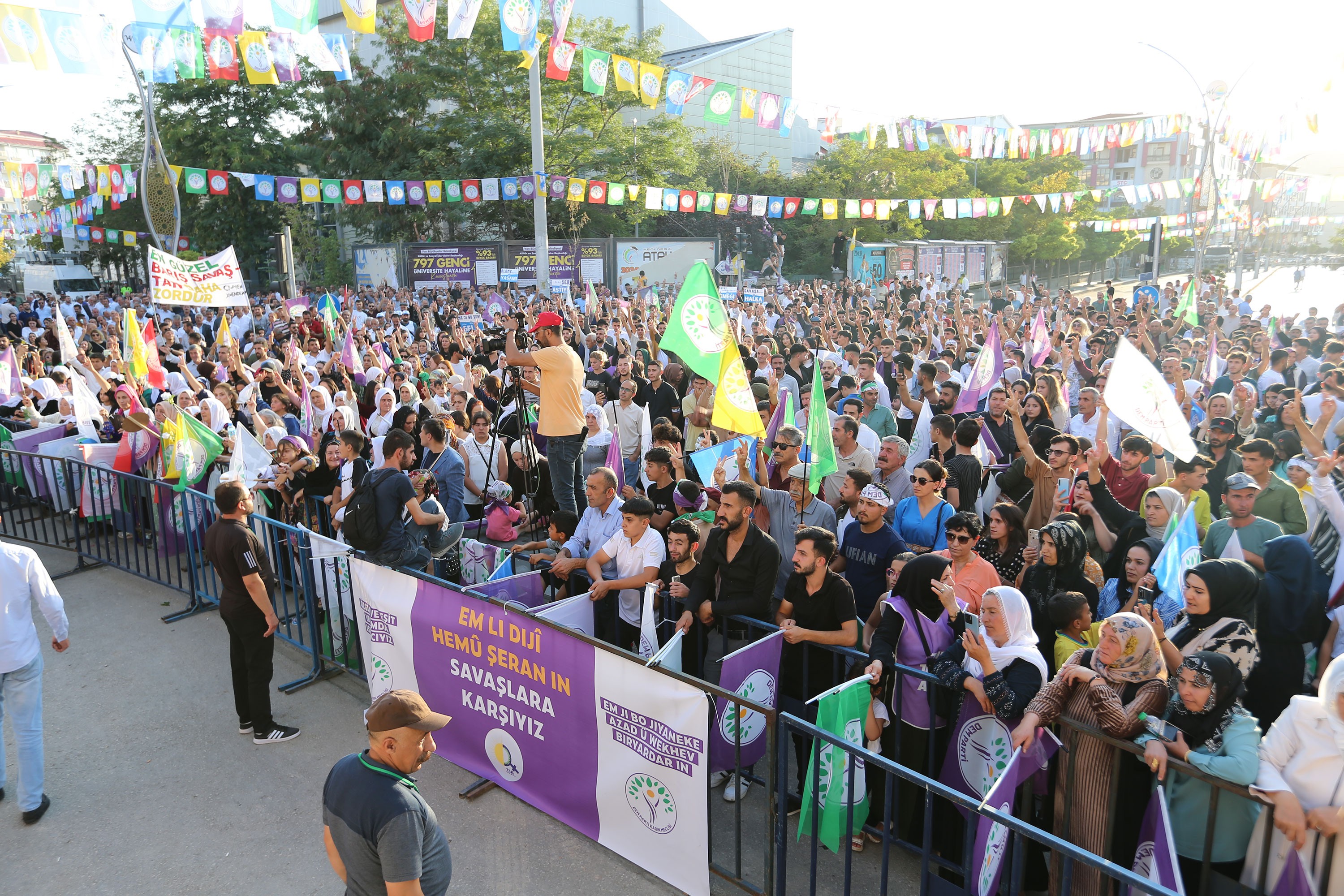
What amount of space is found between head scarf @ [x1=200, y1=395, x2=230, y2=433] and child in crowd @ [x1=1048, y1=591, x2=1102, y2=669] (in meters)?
7.95

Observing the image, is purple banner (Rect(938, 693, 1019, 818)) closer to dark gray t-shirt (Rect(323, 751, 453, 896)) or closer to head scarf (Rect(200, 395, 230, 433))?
dark gray t-shirt (Rect(323, 751, 453, 896))

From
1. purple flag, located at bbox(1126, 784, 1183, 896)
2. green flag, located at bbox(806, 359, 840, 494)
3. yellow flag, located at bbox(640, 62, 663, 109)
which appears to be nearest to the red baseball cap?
green flag, located at bbox(806, 359, 840, 494)

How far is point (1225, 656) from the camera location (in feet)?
12.0

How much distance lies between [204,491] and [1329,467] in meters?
9.15

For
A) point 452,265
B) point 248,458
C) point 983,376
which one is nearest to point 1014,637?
point 983,376

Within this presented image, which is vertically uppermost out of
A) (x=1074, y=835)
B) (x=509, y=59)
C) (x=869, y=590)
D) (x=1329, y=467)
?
(x=509, y=59)

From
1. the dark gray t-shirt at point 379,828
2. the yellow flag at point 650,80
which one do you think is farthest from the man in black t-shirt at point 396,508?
the yellow flag at point 650,80

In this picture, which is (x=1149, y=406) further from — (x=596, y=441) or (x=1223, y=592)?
(x=596, y=441)

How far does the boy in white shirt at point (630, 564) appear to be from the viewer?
538 centimetres

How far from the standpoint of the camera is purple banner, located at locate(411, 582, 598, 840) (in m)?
4.53

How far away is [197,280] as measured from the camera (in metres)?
12.5

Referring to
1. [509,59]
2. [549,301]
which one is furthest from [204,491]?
[509,59]

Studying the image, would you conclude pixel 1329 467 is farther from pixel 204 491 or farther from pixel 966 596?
pixel 204 491

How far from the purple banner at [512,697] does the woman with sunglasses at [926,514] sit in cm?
235
